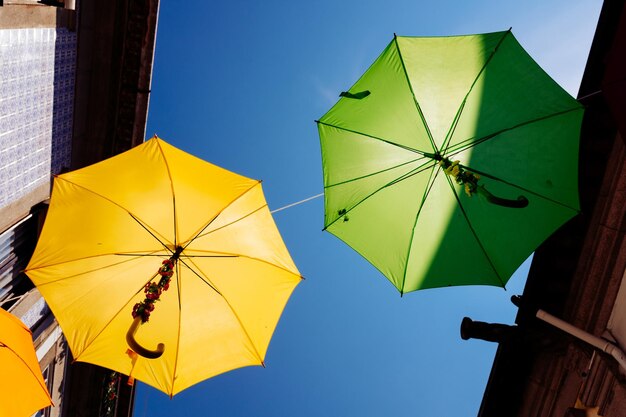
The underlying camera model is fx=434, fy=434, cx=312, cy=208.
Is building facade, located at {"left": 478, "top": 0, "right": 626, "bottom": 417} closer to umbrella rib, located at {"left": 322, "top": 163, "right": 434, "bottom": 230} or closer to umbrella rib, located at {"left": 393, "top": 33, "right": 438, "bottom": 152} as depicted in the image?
umbrella rib, located at {"left": 393, "top": 33, "right": 438, "bottom": 152}

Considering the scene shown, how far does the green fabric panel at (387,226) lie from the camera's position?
7.21 metres

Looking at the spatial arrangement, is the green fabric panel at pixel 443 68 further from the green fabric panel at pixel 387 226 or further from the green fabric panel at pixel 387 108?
the green fabric panel at pixel 387 226

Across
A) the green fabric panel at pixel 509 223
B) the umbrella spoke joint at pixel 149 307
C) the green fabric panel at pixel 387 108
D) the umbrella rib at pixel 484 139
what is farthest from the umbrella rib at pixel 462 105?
the umbrella spoke joint at pixel 149 307

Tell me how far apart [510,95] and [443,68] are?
1.07m

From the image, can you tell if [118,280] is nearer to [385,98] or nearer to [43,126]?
[43,126]

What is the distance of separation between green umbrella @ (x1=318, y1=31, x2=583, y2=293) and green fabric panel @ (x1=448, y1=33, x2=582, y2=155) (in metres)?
0.01

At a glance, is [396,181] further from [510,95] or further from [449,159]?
[510,95]

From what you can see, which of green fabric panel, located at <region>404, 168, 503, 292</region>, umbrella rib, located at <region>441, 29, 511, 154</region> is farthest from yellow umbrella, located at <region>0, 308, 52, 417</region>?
umbrella rib, located at <region>441, 29, 511, 154</region>

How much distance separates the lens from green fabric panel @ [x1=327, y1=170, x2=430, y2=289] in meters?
7.21

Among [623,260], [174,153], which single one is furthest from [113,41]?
[623,260]

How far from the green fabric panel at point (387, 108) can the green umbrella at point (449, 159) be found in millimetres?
16

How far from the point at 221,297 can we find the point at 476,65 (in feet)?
17.7

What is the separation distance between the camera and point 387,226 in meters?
7.41

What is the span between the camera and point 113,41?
9.92 m
